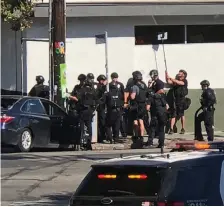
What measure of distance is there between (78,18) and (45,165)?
9.38 m

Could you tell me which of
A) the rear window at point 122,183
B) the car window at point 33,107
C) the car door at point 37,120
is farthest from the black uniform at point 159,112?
the rear window at point 122,183

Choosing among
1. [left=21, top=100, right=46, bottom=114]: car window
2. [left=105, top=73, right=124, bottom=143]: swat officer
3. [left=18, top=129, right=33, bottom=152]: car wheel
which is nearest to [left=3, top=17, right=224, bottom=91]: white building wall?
[left=105, top=73, right=124, bottom=143]: swat officer

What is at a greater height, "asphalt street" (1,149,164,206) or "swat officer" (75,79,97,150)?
"swat officer" (75,79,97,150)

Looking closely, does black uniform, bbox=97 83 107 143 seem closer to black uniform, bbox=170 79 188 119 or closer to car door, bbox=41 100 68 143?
car door, bbox=41 100 68 143

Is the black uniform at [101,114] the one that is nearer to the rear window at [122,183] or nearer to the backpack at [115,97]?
the backpack at [115,97]

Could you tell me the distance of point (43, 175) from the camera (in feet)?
47.6

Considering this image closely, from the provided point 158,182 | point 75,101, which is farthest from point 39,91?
point 158,182

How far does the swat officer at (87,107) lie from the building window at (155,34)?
219 inches

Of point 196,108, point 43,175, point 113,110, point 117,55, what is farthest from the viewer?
point 117,55

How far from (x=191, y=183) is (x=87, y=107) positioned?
1329 cm

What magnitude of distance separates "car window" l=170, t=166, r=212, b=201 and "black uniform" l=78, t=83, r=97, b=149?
1314 cm

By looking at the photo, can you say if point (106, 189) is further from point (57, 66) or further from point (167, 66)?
point (167, 66)

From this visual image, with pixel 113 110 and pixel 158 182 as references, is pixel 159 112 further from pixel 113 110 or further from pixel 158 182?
pixel 158 182

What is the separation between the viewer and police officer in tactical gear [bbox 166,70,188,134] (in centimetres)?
2300
